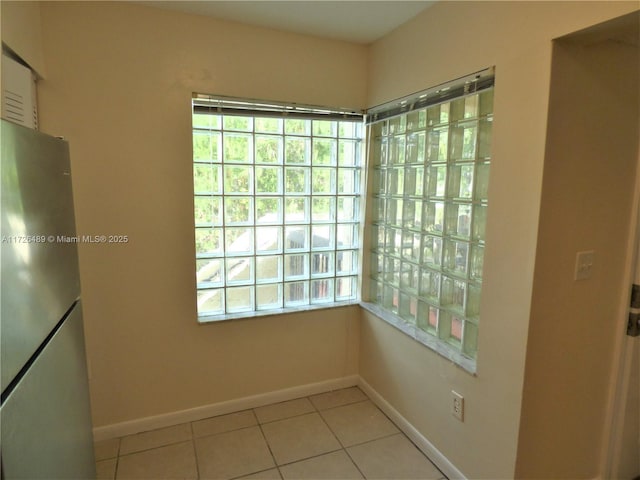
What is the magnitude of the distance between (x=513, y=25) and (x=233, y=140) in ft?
4.61

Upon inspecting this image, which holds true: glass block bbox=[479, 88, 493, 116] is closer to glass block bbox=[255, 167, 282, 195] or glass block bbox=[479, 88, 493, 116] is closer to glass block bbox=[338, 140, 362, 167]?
glass block bbox=[338, 140, 362, 167]

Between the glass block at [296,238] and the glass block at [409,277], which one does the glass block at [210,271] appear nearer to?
the glass block at [296,238]

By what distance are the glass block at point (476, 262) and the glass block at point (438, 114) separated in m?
0.61

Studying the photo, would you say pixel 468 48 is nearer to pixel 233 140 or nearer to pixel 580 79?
pixel 580 79

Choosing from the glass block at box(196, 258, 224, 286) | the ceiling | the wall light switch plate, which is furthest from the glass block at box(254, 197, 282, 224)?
the wall light switch plate

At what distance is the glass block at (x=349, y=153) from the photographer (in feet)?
7.81

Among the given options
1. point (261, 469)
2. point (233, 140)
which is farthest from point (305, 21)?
point (261, 469)

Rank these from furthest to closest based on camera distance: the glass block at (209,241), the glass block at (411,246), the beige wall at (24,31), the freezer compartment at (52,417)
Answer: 1. the glass block at (209,241)
2. the glass block at (411,246)
3. the beige wall at (24,31)
4. the freezer compartment at (52,417)

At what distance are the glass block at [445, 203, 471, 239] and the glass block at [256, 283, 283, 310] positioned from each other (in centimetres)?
108

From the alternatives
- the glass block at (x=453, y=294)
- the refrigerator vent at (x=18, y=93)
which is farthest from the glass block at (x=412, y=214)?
the refrigerator vent at (x=18, y=93)

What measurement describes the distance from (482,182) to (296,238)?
1.13 meters

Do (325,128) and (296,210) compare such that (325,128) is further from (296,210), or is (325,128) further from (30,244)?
(30,244)

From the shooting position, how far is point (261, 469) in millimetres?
1839

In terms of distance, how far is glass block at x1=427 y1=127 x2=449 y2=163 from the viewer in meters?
1.79
